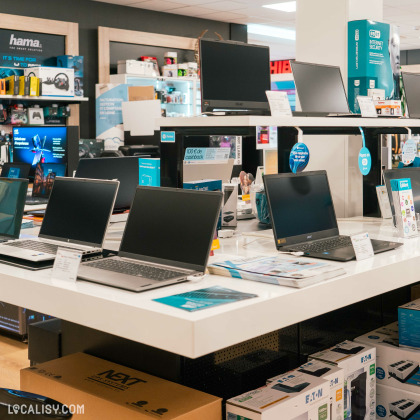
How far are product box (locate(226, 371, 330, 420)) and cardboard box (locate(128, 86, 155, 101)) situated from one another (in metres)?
6.03

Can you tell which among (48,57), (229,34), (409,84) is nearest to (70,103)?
(48,57)

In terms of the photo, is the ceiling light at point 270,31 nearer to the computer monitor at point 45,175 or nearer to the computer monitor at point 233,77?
the computer monitor at point 45,175

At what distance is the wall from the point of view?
798 centimetres

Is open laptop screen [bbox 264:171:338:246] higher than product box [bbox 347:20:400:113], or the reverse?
product box [bbox 347:20:400:113]

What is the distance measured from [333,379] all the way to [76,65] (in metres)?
6.45

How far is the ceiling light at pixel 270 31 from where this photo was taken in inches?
440

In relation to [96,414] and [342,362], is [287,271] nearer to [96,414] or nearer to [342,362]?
[342,362]

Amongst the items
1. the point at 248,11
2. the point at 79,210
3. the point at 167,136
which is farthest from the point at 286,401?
the point at 248,11

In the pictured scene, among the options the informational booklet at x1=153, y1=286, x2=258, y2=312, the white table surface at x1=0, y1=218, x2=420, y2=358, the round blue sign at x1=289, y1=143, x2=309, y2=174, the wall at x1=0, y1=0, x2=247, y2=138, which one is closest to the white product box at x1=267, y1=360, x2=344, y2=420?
the white table surface at x1=0, y1=218, x2=420, y2=358

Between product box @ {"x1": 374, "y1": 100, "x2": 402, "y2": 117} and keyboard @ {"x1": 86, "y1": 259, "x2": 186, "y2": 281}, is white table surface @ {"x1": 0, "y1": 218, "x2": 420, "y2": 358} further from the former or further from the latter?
product box @ {"x1": 374, "y1": 100, "x2": 402, "y2": 117}

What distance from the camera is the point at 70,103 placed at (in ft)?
26.3

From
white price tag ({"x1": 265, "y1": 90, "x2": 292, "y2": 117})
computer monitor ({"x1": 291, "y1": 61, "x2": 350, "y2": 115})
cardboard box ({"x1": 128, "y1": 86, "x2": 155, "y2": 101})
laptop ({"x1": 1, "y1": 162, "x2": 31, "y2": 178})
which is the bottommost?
laptop ({"x1": 1, "y1": 162, "x2": 31, "y2": 178})

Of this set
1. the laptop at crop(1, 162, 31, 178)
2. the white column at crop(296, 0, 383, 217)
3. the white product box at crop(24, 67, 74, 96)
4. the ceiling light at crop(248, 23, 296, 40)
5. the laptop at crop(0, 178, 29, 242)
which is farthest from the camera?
the ceiling light at crop(248, 23, 296, 40)

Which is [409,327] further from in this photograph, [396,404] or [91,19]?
[91,19]
